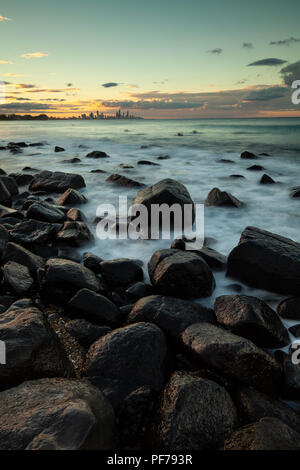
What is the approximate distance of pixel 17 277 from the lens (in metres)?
3.36

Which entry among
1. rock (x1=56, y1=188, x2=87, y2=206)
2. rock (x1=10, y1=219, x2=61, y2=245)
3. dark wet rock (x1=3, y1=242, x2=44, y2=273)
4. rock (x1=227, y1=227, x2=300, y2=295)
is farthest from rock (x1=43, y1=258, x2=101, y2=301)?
rock (x1=56, y1=188, x2=87, y2=206)

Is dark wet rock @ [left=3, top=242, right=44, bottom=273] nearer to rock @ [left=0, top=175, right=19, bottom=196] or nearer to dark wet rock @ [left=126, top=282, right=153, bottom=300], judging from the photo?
dark wet rock @ [left=126, top=282, right=153, bottom=300]

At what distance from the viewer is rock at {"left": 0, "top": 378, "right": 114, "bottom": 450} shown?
1.47m

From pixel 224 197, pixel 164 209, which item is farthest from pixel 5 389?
pixel 224 197

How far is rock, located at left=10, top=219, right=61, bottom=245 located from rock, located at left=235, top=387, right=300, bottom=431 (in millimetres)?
3552

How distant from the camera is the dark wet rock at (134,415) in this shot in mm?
1818

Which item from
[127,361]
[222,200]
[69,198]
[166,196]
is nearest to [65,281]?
[127,361]

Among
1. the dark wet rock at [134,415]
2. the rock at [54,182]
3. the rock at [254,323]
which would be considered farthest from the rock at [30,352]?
the rock at [54,182]

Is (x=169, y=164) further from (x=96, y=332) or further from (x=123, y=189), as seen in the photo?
(x=96, y=332)

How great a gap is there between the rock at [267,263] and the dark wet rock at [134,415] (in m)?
2.11

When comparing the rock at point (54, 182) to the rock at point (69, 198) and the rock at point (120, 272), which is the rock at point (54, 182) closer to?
the rock at point (69, 198)

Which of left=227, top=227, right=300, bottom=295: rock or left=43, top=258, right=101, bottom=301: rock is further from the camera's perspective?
left=227, top=227, right=300, bottom=295: rock

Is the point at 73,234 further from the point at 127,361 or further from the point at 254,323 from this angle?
the point at 254,323

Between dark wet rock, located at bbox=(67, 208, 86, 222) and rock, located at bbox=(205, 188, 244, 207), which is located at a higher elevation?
rock, located at bbox=(205, 188, 244, 207)
